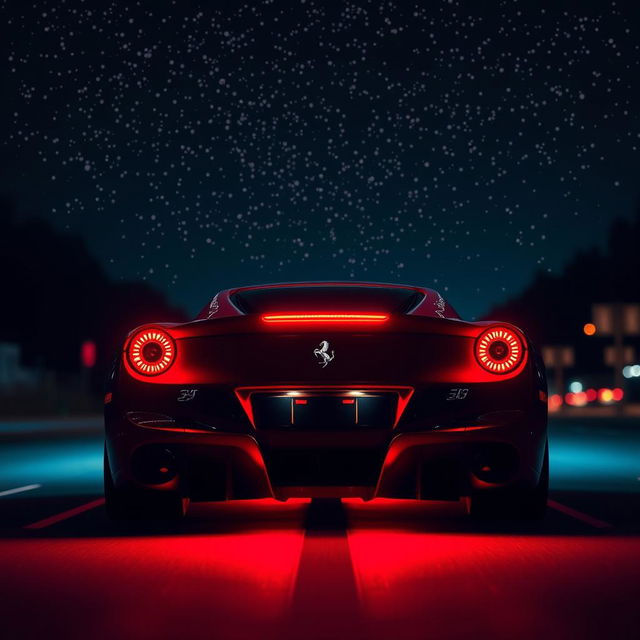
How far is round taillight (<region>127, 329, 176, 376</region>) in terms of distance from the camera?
7.76 metres

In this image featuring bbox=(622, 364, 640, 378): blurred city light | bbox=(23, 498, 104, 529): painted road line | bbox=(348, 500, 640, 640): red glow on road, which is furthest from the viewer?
bbox=(622, 364, 640, 378): blurred city light

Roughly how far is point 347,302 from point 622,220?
11499 cm

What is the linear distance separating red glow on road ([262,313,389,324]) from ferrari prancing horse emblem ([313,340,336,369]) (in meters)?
0.17

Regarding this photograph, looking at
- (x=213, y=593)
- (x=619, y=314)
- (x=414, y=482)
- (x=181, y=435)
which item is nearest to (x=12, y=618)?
(x=213, y=593)

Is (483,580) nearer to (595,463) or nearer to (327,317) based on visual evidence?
(327,317)

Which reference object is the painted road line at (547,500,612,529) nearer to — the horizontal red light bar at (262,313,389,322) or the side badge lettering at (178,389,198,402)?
the horizontal red light bar at (262,313,389,322)

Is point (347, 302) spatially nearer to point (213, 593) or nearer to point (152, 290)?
point (213, 593)

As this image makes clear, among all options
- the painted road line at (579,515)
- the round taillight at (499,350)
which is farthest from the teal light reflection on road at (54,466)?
the round taillight at (499,350)

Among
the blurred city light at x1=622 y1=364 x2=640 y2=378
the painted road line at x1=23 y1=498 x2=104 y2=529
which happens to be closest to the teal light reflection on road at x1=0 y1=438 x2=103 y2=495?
the painted road line at x1=23 y1=498 x2=104 y2=529

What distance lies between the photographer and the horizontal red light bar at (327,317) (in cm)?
775

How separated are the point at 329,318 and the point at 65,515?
128 inches

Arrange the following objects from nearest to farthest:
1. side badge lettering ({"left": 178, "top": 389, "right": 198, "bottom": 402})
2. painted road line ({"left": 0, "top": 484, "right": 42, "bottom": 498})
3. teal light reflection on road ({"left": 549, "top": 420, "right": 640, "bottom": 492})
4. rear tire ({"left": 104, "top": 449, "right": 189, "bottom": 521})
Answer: side badge lettering ({"left": 178, "top": 389, "right": 198, "bottom": 402})
rear tire ({"left": 104, "top": 449, "right": 189, "bottom": 521})
painted road line ({"left": 0, "top": 484, "right": 42, "bottom": 498})
teal light reflection on road ({"left": 549, "top": 420, "right": 640, "bottom": 492})

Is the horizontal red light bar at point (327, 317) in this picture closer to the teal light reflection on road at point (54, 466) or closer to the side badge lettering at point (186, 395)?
the side badge lettering at point (186, 395)

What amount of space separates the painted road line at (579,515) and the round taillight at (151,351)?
326 centimetres
